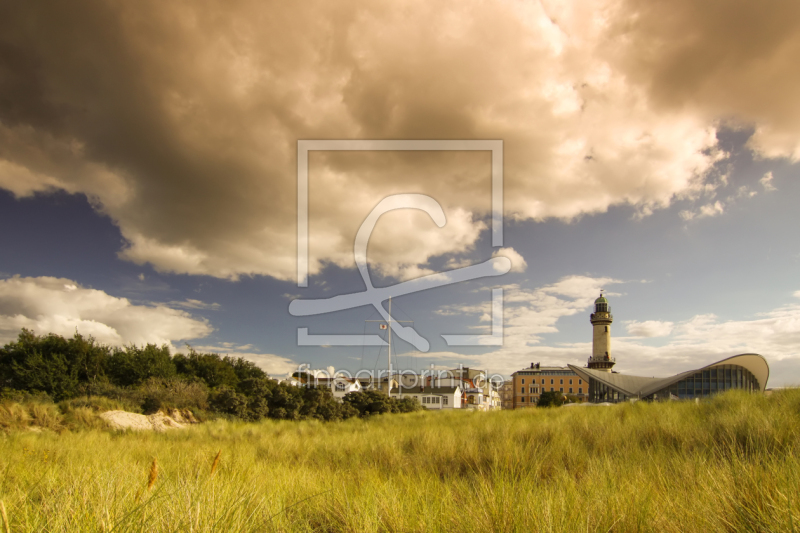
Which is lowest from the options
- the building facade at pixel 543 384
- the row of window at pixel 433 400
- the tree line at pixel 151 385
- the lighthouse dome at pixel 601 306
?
the building facade at pixel 543 384

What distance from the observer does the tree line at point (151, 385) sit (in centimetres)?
2319

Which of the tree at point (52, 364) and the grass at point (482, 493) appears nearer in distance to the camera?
the grass at point (482, 493)

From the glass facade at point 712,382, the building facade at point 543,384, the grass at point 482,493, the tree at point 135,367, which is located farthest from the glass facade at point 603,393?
the grass at point 482,493

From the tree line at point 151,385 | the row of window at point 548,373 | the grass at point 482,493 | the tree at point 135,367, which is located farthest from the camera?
the row of window at point 548,373

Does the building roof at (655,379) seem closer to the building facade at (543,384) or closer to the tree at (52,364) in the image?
the building facade at (543,384)

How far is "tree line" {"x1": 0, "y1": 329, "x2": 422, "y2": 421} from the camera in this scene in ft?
76.1

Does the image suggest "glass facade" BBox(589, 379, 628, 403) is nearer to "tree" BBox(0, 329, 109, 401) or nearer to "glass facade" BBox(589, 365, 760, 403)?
"glass facade" BBox(589, 365, 760, 403)

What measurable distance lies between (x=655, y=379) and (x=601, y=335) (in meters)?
28.2

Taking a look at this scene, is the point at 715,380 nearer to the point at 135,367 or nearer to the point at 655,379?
the point at 655,379

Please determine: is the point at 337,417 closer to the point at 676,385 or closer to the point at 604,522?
the point at 604,522

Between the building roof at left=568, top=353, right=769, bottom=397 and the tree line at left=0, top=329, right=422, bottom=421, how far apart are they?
128 feet

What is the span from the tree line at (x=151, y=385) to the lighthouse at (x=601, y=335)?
6706cm

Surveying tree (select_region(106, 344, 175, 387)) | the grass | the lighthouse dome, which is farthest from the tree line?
the lighthouse dome

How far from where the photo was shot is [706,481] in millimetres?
4082
